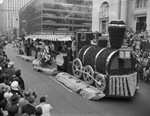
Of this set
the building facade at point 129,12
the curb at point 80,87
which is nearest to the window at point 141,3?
the building facade at point 129,12

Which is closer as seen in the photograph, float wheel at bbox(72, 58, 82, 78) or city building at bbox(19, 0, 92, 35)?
float wheel at bbox(72, 58, 82, 78)

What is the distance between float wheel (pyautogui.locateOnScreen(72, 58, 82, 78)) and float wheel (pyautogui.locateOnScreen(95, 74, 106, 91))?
1731 millimetres

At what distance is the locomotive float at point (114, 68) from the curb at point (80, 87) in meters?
0.26

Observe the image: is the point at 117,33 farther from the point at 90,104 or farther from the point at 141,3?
the point at 141,3

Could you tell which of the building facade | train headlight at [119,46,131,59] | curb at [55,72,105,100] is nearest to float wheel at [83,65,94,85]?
curb at [55,72,105,100]

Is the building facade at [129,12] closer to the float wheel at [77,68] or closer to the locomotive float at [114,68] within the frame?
the float wheel at [77,68]

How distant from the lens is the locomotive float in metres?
8.38

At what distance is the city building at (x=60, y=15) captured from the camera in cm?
7156

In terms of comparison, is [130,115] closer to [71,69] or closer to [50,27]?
[71,69]

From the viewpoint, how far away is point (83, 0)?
83.3m

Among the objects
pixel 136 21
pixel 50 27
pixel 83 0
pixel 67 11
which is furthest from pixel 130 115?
pixel 83 0

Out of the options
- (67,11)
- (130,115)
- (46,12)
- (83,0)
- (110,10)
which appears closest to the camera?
(130,115)

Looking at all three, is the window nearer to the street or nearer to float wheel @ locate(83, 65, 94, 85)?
the street

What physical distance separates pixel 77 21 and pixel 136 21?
51688 mm
